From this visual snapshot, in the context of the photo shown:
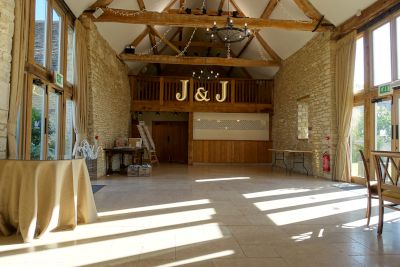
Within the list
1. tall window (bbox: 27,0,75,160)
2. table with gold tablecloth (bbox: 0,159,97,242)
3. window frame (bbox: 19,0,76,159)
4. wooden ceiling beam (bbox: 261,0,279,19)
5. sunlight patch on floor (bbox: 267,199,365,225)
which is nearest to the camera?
table with gold tablecloth (bbox: 0,159,97,242)

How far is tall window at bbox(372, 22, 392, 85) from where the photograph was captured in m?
6.42

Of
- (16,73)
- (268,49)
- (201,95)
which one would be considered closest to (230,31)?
(16,73)

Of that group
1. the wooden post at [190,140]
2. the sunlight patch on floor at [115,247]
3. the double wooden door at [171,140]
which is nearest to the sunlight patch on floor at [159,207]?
the sunlight patch on floor at [115,247]

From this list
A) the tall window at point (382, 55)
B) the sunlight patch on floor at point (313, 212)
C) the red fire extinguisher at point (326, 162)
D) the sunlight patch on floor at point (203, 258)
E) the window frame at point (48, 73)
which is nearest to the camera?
the sunlight patch on floor at point (203, 258)

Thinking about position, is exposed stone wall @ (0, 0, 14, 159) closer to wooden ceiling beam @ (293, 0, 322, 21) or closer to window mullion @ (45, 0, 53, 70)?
window mullion @ (45, 0, 53, 70)

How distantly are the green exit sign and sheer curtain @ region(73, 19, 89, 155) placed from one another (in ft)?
22.0

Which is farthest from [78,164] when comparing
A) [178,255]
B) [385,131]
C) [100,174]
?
[385,131]

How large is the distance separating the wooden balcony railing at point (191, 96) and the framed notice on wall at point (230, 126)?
1.55 ft

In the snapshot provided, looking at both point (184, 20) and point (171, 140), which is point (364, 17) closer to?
point (184, 20)

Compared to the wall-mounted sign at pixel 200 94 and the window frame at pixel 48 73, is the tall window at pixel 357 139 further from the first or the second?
the window frame at pixel 48 73

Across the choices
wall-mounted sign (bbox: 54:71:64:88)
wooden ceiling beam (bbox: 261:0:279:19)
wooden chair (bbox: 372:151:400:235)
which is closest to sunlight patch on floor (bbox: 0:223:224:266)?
Answer: wooden chair (bbox: 372:151:400:235)

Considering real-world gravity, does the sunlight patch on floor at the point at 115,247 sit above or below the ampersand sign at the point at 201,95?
below

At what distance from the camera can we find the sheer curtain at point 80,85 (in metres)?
6.73

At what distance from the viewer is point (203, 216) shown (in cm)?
391
